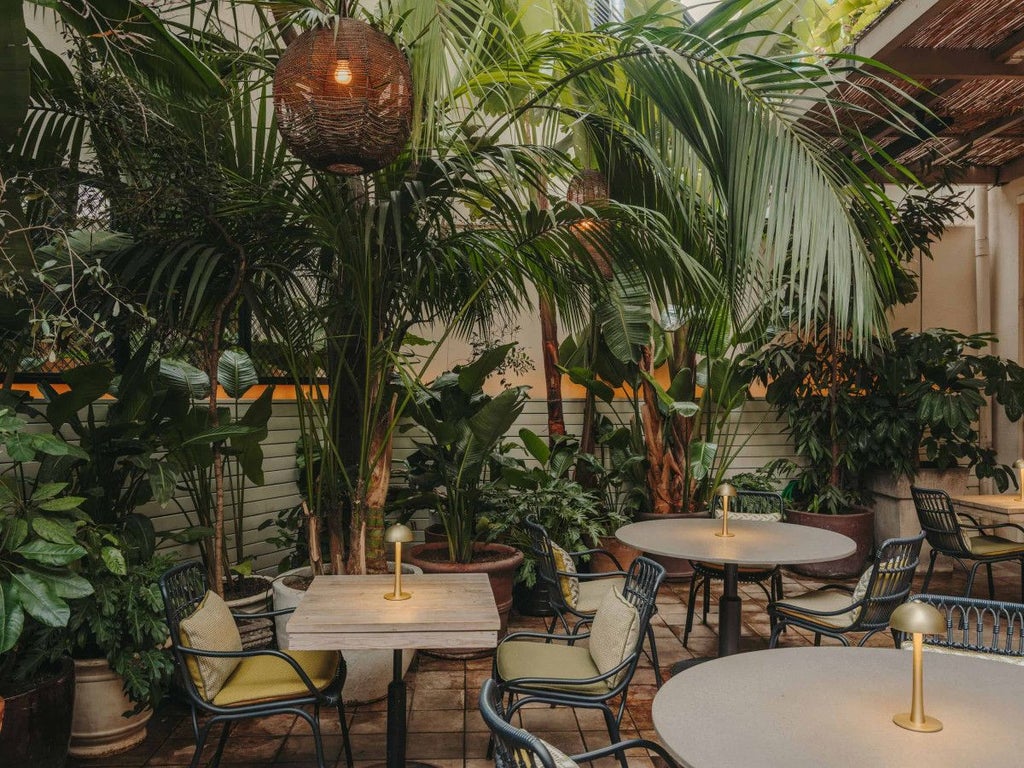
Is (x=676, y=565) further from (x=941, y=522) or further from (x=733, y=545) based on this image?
(x=733, y=545)

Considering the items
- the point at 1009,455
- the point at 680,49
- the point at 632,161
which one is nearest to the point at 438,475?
the point at 632,161

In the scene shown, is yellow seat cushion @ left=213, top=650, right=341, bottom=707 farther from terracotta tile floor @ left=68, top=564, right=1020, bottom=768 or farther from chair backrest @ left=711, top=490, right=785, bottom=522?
chair backrest @ left=711, top=490, right=785, bottom=522

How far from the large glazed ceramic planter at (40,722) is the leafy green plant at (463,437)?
6.98ft

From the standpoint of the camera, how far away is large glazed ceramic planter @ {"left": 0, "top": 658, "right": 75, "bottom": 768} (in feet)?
9.55

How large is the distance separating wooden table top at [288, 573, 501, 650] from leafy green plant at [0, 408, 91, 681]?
795 millimetres

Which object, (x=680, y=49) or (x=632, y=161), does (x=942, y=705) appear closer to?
(x=680, y=49)

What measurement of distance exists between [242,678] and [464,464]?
197 centimetres

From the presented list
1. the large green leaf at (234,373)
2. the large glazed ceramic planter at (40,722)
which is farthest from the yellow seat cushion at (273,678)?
the large green leaf at (234,373)

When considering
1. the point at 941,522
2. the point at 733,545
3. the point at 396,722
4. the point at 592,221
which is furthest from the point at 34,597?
the point at 941,522

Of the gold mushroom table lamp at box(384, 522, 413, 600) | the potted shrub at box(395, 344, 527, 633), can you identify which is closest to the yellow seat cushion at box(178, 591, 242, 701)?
the gold mushroom table lamp at box(384, 522, 413, 600)

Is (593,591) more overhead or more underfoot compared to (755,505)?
more underfoot

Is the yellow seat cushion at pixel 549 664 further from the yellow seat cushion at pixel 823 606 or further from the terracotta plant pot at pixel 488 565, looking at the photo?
the terracotta plant pot at pixel 488 565

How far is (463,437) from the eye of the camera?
488cm

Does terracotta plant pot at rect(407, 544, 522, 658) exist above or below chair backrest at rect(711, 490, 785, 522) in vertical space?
below
